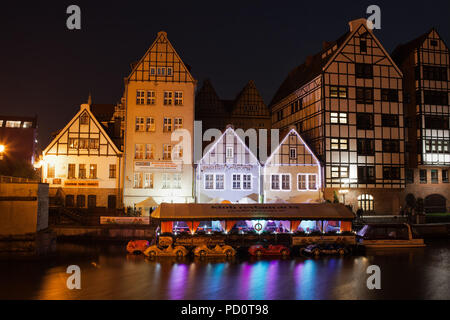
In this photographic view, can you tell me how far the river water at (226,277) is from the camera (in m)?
19.7

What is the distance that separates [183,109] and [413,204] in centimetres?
2586

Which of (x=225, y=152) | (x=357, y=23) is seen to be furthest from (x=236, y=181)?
(x=357, y=23)

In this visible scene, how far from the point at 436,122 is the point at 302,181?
17.4 meters

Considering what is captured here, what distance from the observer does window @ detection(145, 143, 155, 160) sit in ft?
134

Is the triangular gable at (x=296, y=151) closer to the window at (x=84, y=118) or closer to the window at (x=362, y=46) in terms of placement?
the window at (x=362, y=46)

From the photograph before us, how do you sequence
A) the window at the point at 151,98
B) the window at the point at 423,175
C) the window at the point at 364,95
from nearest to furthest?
1. the window at the point at 151,98
2. the window at the point at 364,95
3. the window at the point at 423,175

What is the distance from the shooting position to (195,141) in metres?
43.3

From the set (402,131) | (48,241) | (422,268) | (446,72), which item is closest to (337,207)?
(422,268)

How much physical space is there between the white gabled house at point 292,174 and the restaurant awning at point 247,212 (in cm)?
876

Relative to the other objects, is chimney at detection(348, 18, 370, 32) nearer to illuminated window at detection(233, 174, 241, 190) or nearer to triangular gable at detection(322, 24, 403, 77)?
triangular gable at detection(322, 24, 403, 77)

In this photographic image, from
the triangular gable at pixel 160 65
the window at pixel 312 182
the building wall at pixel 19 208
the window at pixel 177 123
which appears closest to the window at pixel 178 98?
the triangular gable at pixel 160 65

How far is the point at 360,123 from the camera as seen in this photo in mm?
44000

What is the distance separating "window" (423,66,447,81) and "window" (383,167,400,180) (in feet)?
36.6

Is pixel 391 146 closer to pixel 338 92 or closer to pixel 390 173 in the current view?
pixel 390 173
